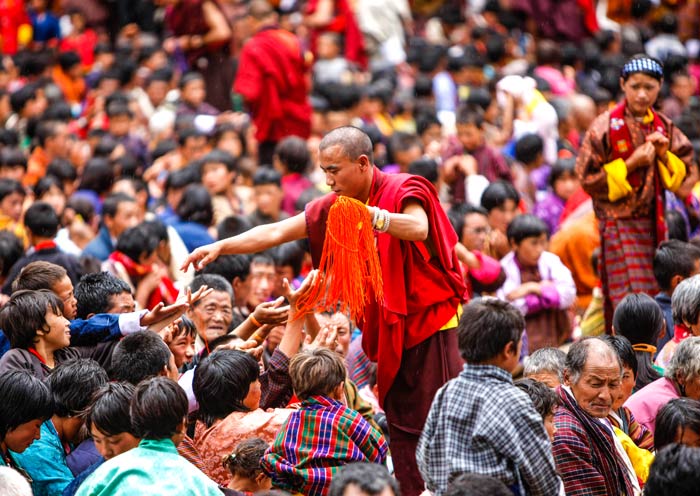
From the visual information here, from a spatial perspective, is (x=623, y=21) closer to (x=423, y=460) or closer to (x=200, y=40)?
(x=200, y=40)

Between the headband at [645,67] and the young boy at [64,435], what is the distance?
4.09 m

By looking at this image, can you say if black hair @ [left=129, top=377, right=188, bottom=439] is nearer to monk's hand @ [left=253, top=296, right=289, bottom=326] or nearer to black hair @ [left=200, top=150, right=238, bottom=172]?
monk's hand @ [left=253, top=296, right=289, bottom=326]

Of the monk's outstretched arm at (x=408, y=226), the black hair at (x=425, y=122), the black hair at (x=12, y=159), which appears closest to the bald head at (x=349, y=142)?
the monk's outstretched arm at (x=408, y=226)

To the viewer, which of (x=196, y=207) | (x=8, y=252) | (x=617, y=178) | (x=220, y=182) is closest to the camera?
(x=617, y=178)

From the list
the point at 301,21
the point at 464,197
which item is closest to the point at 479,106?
the point at 464,197

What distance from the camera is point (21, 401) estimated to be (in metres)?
5.22

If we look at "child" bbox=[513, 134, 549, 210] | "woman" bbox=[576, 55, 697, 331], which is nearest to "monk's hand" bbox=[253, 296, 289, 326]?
"woman" bbox=[576, 55, 697, 331]

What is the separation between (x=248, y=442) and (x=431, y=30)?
13.5m

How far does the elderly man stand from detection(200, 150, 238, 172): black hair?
228 inches

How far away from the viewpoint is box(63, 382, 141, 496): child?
16.8ft

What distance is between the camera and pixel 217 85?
14.7 metres

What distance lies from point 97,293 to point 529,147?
606cm

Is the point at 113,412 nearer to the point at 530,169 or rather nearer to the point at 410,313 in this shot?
the point at 410,313

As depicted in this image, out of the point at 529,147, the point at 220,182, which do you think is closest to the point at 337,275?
the point at 220,182
